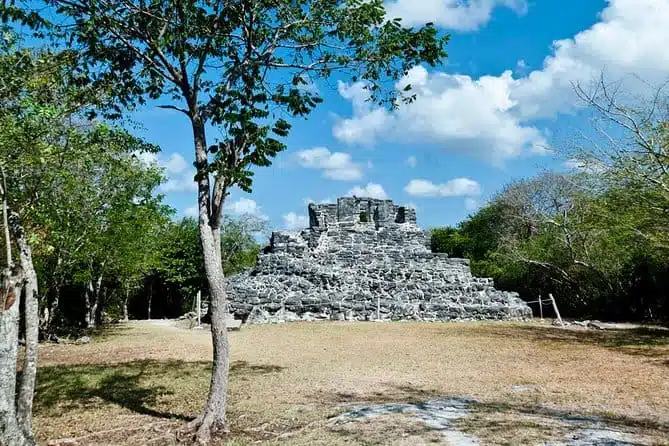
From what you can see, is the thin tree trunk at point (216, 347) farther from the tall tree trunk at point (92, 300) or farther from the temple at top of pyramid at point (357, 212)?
the temple at top of pyramid at point (357, 212)

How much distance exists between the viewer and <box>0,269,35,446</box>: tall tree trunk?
4.18 m

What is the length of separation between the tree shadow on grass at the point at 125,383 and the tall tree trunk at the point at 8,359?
176 cm

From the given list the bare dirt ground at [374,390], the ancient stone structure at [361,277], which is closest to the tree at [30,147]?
the bare dirt ground at [374,390]

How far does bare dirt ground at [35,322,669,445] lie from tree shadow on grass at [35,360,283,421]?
0.08 feet

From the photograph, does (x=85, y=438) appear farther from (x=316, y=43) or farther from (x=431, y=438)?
(x=316, y=43)

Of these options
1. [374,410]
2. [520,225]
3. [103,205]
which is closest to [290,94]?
[374,410]

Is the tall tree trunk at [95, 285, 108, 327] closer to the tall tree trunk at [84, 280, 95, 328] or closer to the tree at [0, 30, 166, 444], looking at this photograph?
the tall tree trunk at [84, 280, 95, 328]

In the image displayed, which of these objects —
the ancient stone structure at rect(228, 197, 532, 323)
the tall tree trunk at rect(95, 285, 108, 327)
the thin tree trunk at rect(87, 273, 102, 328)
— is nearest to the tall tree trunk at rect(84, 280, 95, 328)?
the thin tree trunk at rect(87, 273, 102, 328)

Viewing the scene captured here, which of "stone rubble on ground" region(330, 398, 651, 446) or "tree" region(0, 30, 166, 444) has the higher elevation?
"tree" region(0, 30, 166, 444)

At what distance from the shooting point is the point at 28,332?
15.3ft

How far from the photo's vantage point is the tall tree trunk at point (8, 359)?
4176 mm

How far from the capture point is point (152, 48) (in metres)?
5.67

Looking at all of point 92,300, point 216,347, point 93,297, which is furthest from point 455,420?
point 92,300

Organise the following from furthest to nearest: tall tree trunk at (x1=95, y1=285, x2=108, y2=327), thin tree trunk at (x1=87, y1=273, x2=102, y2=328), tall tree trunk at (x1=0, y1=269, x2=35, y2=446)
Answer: tall tree trunk at (x1=95, y1=285, x2=108, y2=327) → thin tree trunk at (x1=87, y1=273, x2=102, y2=328) → tall tree trunk at (x1=0, y1=269, x2=35, y2=446)
